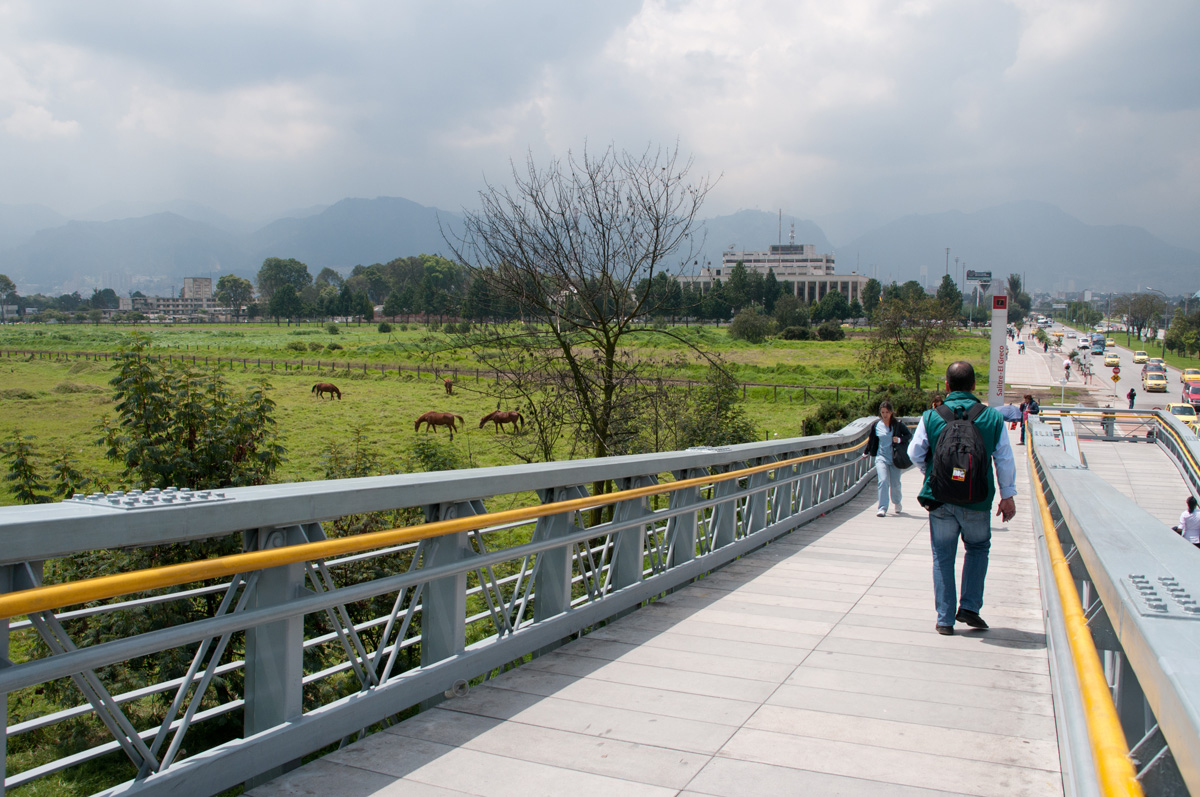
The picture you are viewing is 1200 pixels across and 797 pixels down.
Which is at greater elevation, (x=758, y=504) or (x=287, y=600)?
(x=287, y=600)

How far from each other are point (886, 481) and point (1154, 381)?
6724 cm

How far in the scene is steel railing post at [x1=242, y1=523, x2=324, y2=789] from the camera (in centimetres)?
369

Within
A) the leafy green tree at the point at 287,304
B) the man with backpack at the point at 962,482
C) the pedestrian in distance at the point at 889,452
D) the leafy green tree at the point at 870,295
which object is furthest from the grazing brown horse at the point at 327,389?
the leafy green tree at the point at 287,304

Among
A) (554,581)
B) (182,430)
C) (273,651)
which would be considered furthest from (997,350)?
(273,651)

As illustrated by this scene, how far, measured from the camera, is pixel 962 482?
6250mm

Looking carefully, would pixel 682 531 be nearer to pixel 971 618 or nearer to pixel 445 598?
pixel 971 618

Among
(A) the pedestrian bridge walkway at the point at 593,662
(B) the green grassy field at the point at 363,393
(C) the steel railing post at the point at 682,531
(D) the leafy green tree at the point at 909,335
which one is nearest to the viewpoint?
(A) the pedestrian bridge walkway at the point at 593,662

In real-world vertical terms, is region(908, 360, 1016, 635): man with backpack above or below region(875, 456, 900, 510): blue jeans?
above

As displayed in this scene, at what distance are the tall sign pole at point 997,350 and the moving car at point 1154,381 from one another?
55.8m

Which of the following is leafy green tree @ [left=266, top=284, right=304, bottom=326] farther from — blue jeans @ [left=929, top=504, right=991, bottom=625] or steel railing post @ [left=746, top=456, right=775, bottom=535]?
blue jeans @ [left=929, top=504, right=991, bottom=625]

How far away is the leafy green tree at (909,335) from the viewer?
6009 cm

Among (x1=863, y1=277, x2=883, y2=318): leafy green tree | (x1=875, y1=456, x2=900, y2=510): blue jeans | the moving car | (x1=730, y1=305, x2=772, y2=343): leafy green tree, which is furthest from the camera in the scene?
(x1=863, y1=277, x2=883, y2=318): leafy green tree

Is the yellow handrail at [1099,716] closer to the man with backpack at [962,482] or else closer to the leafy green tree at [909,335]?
the man with backpack at [962,482]

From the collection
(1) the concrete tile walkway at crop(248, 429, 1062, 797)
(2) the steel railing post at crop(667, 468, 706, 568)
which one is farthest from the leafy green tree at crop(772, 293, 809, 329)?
(1) the concrete tile walkway at crop(248, 429, 1062, 797)
